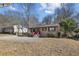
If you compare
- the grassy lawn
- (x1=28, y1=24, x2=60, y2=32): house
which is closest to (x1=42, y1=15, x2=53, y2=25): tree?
(x1=28, y1=24, x2=60, y2=32): house

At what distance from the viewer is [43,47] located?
1.28 meters

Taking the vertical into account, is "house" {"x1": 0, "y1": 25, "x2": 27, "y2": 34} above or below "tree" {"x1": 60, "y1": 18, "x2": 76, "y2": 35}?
below

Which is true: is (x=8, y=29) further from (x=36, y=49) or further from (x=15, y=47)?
(x=36, y=49)

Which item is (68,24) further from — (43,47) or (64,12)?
(43,47)

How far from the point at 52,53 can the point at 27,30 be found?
292 mm

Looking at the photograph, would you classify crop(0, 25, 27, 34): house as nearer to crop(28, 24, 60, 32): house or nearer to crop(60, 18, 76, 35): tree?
crop(28, 24, 60, 32): house

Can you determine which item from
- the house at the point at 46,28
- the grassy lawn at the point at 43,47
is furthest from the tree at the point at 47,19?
the grassy lawn at the point at 43,47

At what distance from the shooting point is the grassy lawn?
127 cm

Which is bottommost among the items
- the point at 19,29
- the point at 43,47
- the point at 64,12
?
the point at 43,47

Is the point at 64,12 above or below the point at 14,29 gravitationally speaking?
above

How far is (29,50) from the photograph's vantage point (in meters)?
1.27

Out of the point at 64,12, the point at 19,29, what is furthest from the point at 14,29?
the point at 64,12

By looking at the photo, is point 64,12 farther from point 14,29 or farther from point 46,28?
point 14,29

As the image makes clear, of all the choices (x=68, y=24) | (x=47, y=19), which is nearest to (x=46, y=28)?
(x=47, y=19)
